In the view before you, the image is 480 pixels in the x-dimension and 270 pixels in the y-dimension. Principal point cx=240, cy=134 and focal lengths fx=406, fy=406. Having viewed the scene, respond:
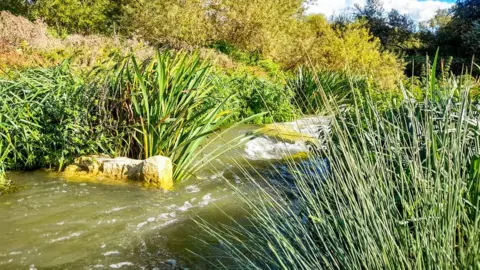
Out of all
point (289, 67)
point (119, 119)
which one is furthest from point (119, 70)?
point (289, 67)

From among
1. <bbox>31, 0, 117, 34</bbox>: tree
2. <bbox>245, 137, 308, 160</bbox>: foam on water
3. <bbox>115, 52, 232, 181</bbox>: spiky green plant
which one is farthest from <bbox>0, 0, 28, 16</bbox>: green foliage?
<bbox>115, 52, 232, 181</bbox>: spiky green plant

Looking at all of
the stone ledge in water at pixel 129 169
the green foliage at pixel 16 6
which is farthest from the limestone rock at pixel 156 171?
the green foliage at pixel 16 6

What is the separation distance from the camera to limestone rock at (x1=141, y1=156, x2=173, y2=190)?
413 centimetres

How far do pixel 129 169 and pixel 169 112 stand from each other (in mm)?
748

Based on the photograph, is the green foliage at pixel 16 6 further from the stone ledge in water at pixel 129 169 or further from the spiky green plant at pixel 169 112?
the stone ledge in water at pixel 129 169

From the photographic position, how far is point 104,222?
11.2 ft

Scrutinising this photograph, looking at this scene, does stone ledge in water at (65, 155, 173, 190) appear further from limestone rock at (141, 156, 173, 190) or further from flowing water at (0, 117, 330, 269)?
flowing water at (0, 117, 330, 269)

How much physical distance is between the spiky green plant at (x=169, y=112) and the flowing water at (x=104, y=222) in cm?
43

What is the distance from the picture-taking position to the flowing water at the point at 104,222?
2.85 metres

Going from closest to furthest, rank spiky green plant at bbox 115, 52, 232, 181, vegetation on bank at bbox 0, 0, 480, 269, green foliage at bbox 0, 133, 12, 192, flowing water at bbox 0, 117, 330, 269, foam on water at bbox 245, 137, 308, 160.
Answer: vegetation on bank at bbox 0, 0, 480, 269 < flowing water at bbox 0, 117, 330, 269 < green foliage at bbox 0, 133, 12, 192 < spiky green plant at bbox 115, 52, 232, 181 < foam on water at bbox 245, 137, 308, 160

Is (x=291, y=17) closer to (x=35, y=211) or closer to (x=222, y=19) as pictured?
(x=222, y=19)

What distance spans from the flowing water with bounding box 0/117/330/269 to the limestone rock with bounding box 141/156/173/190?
0.13m

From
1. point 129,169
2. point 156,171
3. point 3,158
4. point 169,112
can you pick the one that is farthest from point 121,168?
point 3,158

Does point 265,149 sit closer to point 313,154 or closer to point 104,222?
point 104,222
